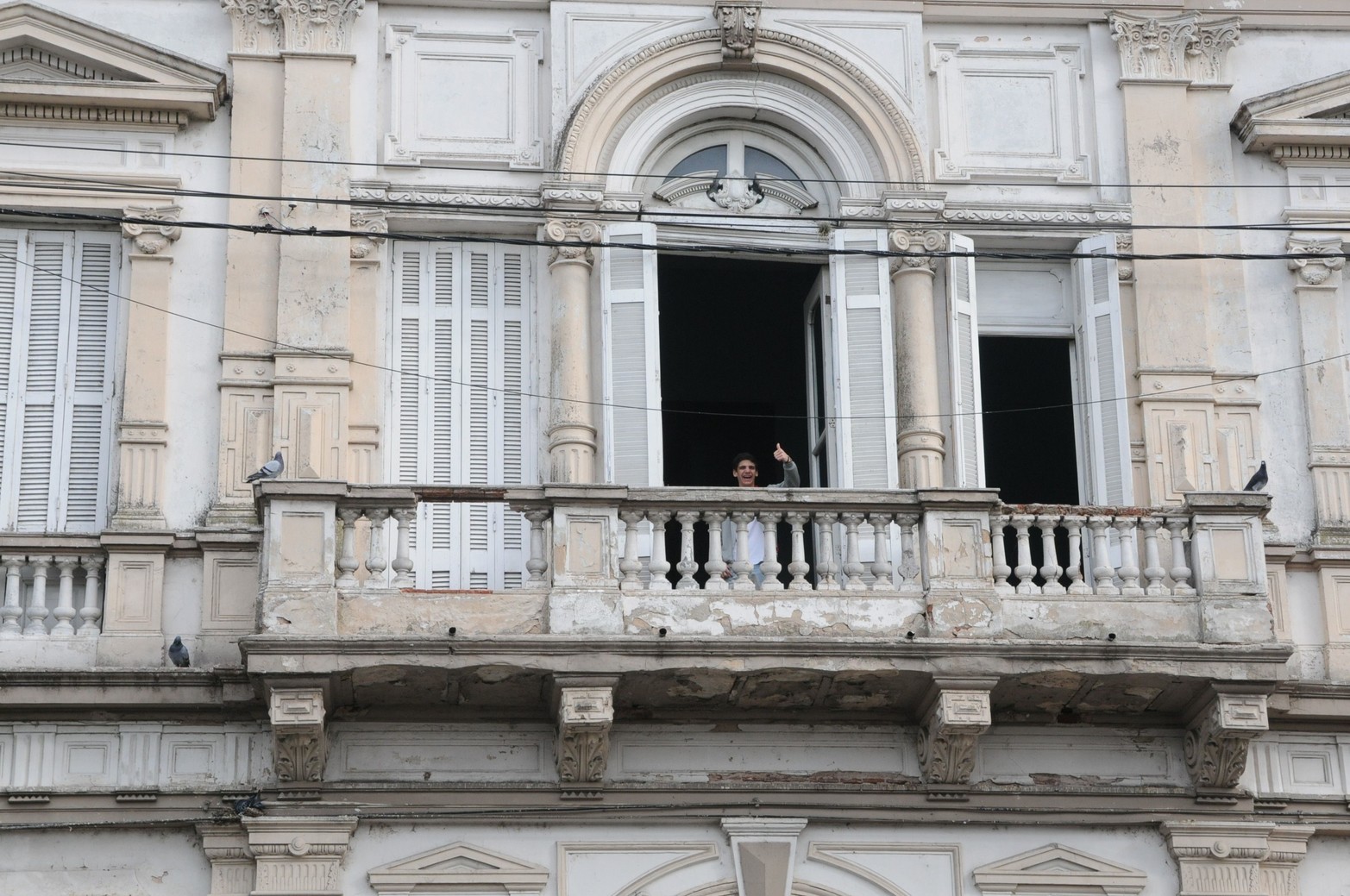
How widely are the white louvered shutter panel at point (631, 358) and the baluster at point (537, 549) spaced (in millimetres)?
1228

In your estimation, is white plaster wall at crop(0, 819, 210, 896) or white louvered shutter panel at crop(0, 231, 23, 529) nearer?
white plaster wall at crop(0, 819, 210, 896)

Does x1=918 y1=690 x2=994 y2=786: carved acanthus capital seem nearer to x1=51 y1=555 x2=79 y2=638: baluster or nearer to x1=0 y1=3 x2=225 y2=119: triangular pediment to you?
x1=51 y1=555 x2=79 y2=638: baluster

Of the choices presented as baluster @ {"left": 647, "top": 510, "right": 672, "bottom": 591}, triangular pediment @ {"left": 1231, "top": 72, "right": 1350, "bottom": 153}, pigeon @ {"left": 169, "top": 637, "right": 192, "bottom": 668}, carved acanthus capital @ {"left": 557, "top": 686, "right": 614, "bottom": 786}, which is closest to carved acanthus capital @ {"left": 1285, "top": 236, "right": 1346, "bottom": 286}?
triangular pediment @ {"left": 1231, "top": 72, "right": 1350, "bottom": 153}

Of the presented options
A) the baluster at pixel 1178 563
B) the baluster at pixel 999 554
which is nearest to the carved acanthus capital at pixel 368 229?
the baluster at pixel 999 554

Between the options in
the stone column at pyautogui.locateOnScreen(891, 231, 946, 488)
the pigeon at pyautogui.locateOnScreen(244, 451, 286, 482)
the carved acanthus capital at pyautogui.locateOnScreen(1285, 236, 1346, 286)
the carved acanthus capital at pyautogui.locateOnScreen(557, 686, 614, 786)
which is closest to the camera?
the carved acanthus capital at pyautogui.locateOnScreen(557, 686, 614, 786)

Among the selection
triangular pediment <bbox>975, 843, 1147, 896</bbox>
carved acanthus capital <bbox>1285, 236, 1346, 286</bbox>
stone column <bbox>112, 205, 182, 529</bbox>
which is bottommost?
triangular pediment <bbox>975, 843, 1147, 896</bbox>

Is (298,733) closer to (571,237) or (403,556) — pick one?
(403,556)

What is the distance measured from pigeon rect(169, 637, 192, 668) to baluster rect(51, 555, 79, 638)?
0.78 meters

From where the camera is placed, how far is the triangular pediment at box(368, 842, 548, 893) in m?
16.3

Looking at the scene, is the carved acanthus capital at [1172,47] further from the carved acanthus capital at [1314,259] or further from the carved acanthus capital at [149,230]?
the carved acanthus capital at [149,230]

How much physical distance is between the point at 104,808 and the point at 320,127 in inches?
204

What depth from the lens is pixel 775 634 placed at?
646 inches

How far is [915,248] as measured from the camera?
60.8 ft

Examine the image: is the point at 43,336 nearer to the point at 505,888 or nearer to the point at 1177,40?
the point at 505,888
